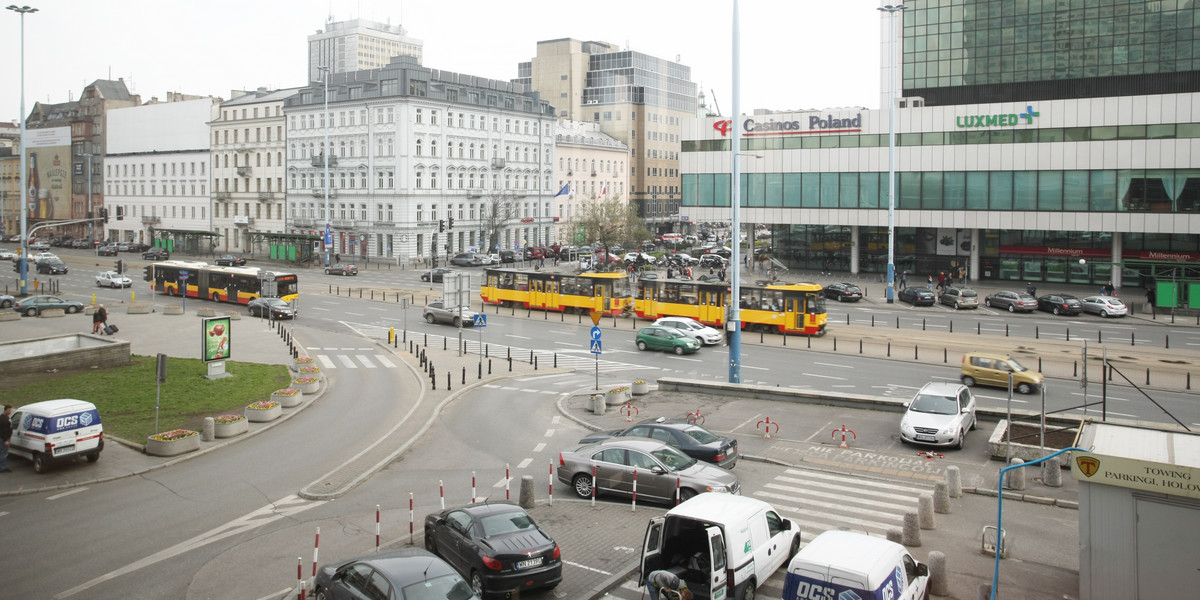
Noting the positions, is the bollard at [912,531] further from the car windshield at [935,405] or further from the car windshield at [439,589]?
the car windshield at [935,405]

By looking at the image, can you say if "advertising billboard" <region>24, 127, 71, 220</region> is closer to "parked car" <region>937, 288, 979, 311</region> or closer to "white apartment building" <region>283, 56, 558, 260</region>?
"white apartment building" <region>283, 56, 558, 260</region>

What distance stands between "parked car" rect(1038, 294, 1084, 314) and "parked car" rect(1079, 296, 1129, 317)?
0.37 m

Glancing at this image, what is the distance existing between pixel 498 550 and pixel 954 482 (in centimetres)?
1034

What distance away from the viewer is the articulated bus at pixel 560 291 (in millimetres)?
52844

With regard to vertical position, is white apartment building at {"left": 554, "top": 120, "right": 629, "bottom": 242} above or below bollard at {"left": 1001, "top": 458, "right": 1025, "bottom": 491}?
above

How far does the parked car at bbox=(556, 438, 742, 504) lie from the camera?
18078 millimetres

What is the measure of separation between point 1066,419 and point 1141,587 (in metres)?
13.3

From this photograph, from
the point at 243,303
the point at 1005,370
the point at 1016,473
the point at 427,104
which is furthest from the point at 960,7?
the point at 1016,473

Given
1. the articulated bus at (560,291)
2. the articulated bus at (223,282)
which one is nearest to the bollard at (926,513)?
the articulated bus at (560,291)

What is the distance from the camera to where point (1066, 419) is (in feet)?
80.1

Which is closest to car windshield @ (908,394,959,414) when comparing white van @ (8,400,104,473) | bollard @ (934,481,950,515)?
bollard @ (934,481,950,515)

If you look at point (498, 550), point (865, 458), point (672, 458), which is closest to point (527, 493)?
point (672, 458)

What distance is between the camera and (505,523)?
14422 mm

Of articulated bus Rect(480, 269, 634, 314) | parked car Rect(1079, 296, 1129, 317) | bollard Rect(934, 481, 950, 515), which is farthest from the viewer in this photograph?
articulated bus Rect(480, 269, 634, 314)
